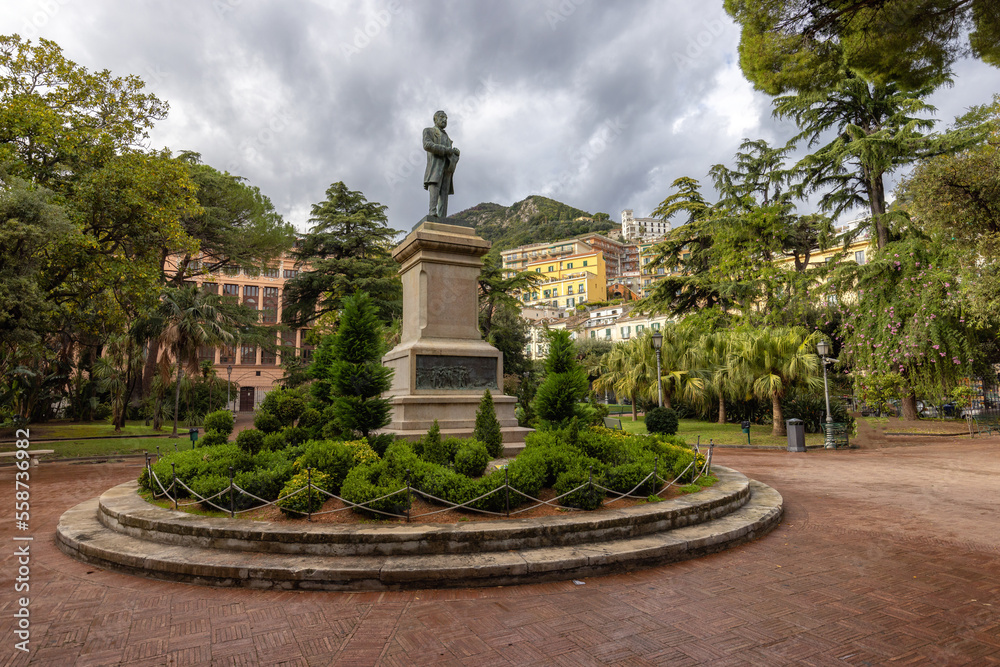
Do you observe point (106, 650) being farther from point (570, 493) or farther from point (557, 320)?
point (557, 320)

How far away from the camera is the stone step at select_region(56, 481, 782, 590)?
5199mm

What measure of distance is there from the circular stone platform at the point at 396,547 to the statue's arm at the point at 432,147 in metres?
8.94

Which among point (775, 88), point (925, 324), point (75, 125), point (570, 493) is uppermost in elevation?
point (75, 125)

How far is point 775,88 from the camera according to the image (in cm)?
861

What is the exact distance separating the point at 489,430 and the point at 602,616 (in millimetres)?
4802

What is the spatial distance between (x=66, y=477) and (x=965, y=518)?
62.9ft

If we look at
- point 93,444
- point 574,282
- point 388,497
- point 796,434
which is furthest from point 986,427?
point 574,282

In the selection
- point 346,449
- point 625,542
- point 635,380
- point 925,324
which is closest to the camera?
point 625,542

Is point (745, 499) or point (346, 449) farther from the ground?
point (346, 449)

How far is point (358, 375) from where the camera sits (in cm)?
925

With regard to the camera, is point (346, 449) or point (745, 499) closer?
point (346, 449)

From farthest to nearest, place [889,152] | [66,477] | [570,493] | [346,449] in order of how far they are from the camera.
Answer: [889,152]
[66,477]
[346,449]
[570,493]

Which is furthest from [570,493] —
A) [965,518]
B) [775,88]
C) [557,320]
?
[557,320]

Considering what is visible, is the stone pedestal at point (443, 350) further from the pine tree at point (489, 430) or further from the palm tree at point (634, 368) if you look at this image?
the palm tree at point (634, 368)
